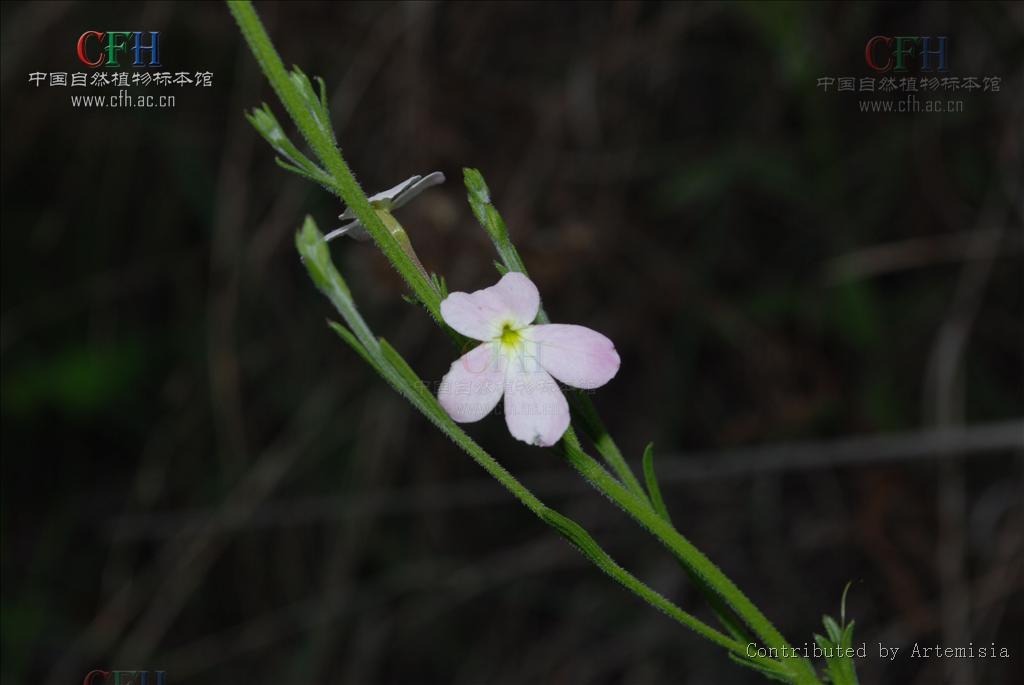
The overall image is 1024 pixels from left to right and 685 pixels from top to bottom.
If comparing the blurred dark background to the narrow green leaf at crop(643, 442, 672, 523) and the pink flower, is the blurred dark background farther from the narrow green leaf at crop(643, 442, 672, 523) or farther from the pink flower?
the pink flower

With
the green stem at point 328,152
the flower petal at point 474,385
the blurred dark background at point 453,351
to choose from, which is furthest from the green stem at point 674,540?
the blurred dark background at point 453,351

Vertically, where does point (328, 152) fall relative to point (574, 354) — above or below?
above

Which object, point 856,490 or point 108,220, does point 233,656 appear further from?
point 856,490

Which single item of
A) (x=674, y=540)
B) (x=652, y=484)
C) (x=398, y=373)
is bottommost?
(x=674, y=540)

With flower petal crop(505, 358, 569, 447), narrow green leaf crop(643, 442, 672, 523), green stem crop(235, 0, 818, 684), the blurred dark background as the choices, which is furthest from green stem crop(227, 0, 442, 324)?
the blurred dark background

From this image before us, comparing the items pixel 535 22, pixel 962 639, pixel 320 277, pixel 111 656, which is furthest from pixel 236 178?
pixel 962 639

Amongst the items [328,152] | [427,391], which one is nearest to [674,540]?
[427,391]

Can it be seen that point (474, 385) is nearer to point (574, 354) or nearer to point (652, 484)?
point (574, 354)
